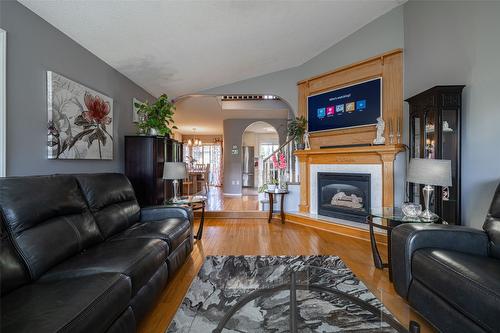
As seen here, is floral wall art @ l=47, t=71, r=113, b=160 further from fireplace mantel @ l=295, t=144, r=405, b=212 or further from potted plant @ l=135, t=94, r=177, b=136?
fireplace mantel @ l=295, t=144, r=405, b=212

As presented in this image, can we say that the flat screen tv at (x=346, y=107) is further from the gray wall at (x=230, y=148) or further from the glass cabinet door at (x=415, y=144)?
the gray wall at (x=230, y=148)

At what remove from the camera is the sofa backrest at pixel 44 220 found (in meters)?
1.45

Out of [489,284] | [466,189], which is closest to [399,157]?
[466,189]

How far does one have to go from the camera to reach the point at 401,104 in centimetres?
357

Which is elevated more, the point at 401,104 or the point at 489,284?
the point at 401,104

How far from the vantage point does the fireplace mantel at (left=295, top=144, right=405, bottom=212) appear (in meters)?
3.57

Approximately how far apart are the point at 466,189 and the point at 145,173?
4.00 m

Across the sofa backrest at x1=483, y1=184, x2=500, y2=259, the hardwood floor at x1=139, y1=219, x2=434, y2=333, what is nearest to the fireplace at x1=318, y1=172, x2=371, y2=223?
the hardwood floor at x1=139, y1=219, x2=434, y2=333

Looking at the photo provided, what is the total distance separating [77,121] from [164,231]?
5.30ft

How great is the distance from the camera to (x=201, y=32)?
3.07 m

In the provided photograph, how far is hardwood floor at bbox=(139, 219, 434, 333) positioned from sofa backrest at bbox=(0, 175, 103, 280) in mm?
778

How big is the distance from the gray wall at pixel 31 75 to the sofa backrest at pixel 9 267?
0.85m

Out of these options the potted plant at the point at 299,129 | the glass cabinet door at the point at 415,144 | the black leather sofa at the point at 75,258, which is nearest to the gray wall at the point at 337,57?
the potted plant at the point at 299,129

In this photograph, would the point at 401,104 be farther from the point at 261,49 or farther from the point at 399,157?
the point at 261,49
